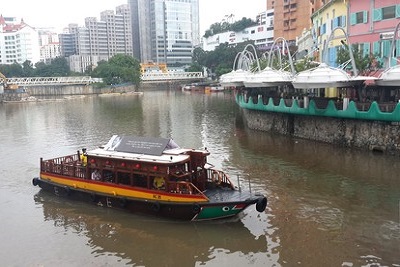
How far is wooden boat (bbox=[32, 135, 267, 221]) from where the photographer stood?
611 inches

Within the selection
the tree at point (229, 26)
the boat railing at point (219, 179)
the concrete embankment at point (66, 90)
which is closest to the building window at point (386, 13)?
the boat railing at point (219, 179)

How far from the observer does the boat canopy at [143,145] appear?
16812mm

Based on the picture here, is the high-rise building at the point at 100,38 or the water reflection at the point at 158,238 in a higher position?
the high-rise building at the point at 100,38

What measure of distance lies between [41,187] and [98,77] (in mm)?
100039

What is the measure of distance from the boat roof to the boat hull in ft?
5.26

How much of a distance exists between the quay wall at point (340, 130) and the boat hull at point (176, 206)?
43.6 feet

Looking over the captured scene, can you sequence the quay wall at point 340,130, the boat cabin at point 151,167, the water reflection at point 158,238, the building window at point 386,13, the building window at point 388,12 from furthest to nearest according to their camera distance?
the building window at point 388,12 < the building window at point 386,13 < the quay wall at point 340,130 < the boat cabin at point 151,167 < the water reflection at point 158,238

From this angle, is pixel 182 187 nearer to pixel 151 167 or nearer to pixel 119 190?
pixel 151 167

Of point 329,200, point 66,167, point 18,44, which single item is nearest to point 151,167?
point 66,167

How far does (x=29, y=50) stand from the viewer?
171125mm

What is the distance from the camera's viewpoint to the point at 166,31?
185 metres

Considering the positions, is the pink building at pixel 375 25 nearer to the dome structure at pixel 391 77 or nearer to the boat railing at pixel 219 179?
the dome structure at pixel 391 77

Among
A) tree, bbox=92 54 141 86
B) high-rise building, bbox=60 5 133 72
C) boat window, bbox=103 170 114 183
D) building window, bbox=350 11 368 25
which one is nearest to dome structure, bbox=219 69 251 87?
building window, bbox=350 11 368 25

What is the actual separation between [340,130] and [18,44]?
6639 inches
